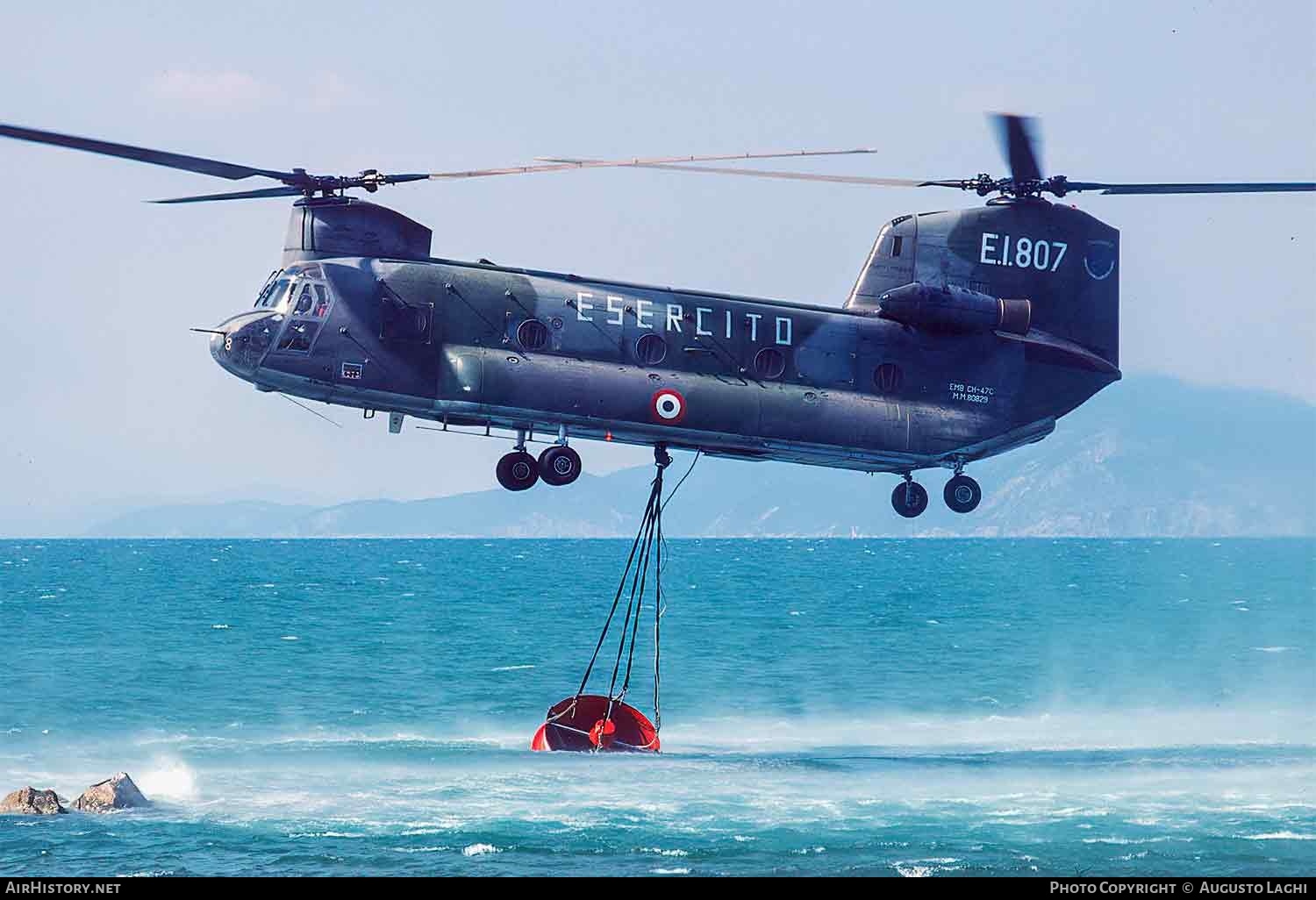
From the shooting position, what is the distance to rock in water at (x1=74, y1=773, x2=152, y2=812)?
6144 cm

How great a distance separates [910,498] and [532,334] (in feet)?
28.1

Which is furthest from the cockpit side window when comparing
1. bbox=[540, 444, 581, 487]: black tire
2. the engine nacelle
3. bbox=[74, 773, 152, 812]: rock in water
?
bbox=[74, 773, 152, 812]: rock in water

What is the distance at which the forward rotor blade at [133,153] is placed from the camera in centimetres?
2764

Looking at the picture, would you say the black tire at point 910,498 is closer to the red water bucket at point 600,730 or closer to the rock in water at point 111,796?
the red water bucket at point 600,730

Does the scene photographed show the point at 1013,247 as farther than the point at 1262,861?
No

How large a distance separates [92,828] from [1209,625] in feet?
399

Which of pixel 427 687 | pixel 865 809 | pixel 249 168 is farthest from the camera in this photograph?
pixel 427 687

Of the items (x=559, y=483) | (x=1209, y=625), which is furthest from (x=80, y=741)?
(x=1209, y=625)

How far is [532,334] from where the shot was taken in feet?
105

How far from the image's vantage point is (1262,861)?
55375mm

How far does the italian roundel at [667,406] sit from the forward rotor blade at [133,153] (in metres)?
8.14

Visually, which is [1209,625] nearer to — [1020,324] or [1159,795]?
[1159,795]

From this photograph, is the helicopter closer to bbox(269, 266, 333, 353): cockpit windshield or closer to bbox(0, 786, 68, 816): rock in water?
bbox(269, 266, 333, 353): cockpit windshield

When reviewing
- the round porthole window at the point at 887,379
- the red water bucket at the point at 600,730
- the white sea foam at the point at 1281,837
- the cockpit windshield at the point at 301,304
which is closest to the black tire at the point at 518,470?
the cockpit windshield at the point at 301,304
